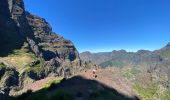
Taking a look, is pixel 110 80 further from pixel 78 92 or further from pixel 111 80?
pixel 78 92

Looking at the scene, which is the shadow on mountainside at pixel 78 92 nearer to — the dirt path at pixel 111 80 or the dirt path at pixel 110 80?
the dirt path at pixel 110 80

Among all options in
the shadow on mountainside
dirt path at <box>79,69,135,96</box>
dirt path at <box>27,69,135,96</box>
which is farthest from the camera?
dirt path at <box>79,69,135,96</box>

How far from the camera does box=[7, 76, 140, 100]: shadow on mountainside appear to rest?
6731 cm

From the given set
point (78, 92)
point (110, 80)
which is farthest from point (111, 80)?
point (78, 92)

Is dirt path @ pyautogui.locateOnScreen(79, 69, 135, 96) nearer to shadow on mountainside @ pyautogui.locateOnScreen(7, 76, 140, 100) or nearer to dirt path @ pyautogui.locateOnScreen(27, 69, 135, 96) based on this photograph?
dirt path @ pyautogui.locateOnScreen(27, 69, 135, 96)

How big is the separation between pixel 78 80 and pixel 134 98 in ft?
54.1

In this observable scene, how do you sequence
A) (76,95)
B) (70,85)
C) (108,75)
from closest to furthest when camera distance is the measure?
(76,95) → (70,85) → (108,75)

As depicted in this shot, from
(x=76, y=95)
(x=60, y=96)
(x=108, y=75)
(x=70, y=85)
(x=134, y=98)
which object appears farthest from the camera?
(x=108, y=75)

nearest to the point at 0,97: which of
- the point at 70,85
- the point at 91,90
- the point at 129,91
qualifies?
the point at 70,85

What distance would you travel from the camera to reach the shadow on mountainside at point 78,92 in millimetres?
67312

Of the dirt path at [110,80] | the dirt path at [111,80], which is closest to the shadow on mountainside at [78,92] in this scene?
the dirt path at [110,80]

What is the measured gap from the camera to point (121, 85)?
91500 mm

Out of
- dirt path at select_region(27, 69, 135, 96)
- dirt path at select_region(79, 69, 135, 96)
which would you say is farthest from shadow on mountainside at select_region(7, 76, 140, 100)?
dirt path at select_region(79, 69, 135, 96)

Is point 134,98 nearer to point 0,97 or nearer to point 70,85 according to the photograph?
→ point 70,85
